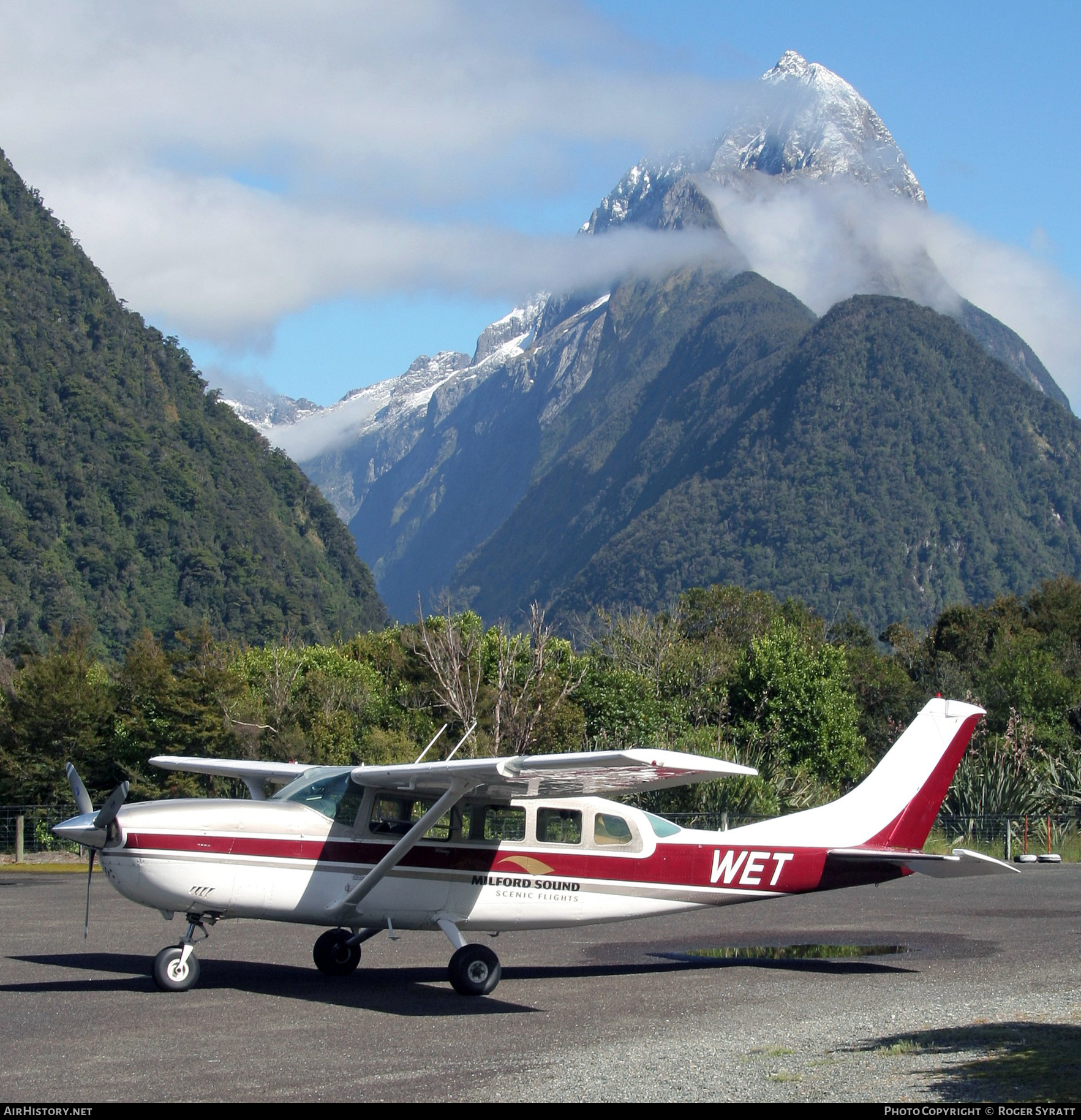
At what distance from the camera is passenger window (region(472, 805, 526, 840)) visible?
12469 mm

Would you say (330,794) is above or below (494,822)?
above

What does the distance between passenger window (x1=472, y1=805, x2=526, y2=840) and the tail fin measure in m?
2.46

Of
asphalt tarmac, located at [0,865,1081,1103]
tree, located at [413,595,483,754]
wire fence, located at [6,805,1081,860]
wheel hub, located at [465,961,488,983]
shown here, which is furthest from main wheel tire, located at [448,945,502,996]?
tree, located at [413,595,483,754]

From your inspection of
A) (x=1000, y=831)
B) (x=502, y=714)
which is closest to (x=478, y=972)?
(x=1000, y=831)

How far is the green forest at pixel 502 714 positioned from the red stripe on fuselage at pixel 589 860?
17.7 meters

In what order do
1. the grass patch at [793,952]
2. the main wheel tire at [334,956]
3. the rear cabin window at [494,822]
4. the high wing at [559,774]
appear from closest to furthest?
the high wing at [559,774] < the rear cabin window at [494,822] < the main wheel tire at [334,956] < the grass patch at [793,952]

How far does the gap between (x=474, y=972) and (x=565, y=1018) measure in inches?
53.1

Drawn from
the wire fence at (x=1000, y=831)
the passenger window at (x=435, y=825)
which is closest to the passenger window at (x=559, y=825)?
the passenger window at (x=435, y=825)

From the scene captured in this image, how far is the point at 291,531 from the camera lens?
166 metres

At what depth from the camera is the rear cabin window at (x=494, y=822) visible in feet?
40.9

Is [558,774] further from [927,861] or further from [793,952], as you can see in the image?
[793,952]

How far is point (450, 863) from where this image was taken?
12.3 m

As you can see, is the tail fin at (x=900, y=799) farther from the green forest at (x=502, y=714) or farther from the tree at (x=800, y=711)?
the tree at (x=800, y=711)

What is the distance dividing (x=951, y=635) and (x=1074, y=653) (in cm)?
1586
